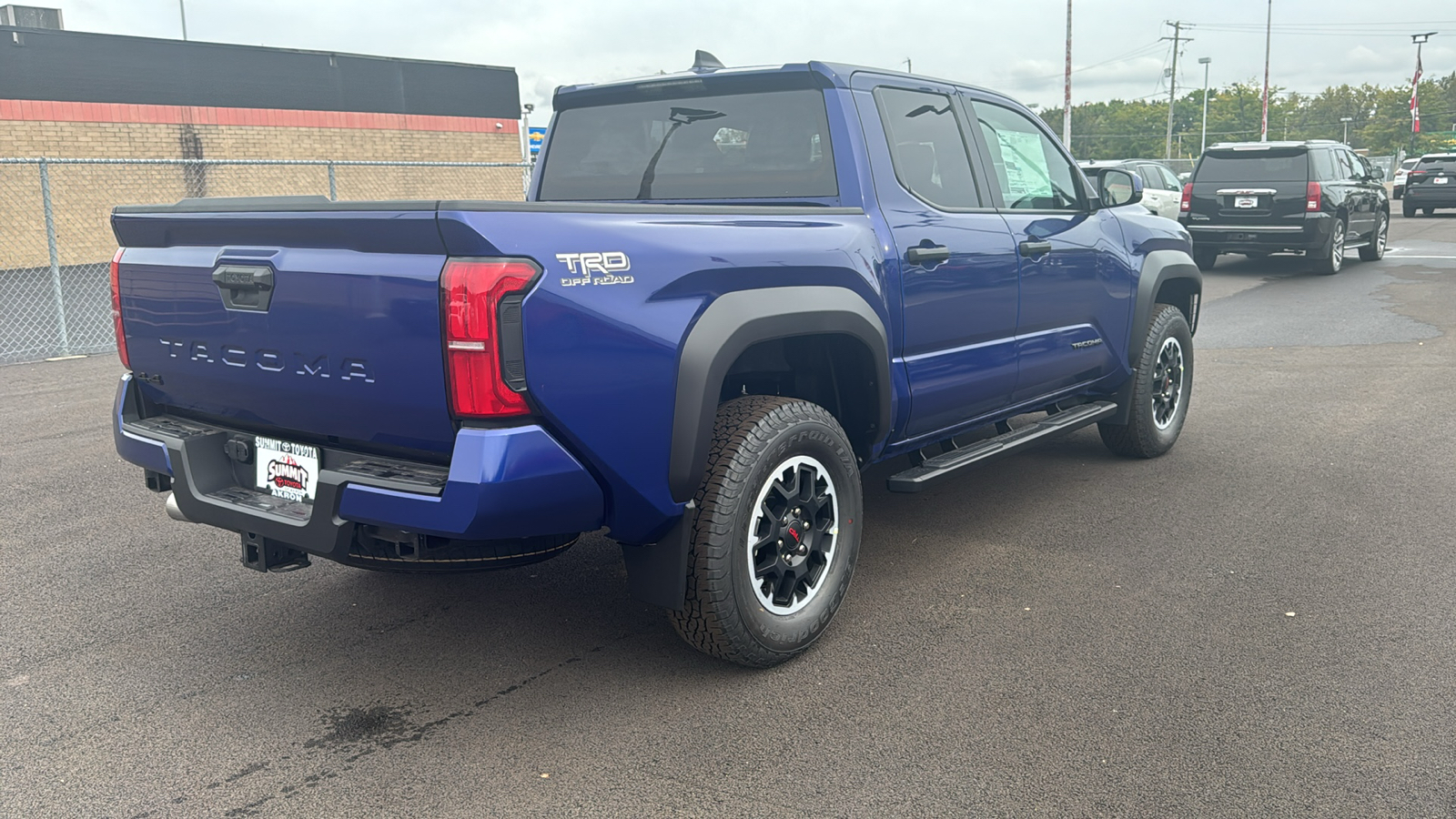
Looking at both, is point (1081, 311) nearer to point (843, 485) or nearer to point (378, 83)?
point (843, 485)

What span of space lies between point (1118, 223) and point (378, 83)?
27.5 meters

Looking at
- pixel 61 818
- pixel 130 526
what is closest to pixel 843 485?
pixel 61 818

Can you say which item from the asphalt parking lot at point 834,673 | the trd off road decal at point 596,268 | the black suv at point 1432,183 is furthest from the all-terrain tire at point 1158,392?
the black suv at point 1432,183

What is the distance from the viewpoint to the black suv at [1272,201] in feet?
49.4

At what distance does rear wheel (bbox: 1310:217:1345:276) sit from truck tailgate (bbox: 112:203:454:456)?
15.3 meters

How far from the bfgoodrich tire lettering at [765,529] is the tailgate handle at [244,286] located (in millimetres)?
1344

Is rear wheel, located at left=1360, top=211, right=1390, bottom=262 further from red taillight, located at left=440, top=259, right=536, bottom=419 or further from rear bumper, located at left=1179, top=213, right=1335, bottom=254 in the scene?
red taillight, located at left=440, top=259, right=536, bottom=419

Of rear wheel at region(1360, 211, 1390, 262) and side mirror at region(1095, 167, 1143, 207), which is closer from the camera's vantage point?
side mirror at region(1095, 167, 1143, 207)

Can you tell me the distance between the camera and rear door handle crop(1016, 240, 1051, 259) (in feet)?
15.5

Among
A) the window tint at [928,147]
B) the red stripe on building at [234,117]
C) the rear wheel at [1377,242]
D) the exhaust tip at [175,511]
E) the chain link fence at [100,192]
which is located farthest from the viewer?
the red stripe on building at [234,117]

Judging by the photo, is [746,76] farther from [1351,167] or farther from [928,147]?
[1351,167]

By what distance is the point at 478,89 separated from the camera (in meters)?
32.2

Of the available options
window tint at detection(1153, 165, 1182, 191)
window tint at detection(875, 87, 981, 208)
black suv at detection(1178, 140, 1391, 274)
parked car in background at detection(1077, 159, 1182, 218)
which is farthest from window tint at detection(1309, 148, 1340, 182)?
window tint at detection(875, 87, 981, 208)

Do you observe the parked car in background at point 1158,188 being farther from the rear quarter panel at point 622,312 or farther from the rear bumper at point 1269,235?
the rear quarter panel at point 622,312
